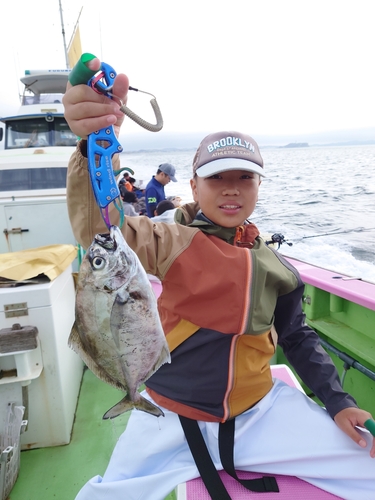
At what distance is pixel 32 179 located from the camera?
16.7 feet

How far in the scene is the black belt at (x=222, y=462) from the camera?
1.36 metres

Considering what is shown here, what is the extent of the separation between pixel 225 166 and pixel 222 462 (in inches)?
49.6

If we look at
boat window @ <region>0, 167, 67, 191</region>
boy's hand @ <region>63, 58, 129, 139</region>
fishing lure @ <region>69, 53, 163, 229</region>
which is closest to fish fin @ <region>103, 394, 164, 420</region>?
fishing lure @ <region>69, 53, 163, 229</region>

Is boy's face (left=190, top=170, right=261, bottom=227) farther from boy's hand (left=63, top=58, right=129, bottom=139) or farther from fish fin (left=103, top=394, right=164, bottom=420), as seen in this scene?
fish fin (left=103, top=394, right=164, bottom=420)

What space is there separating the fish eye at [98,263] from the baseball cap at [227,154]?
72 cm

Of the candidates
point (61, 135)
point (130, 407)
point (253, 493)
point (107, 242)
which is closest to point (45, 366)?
point (130, 407)

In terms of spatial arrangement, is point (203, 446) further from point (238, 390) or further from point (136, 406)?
point (136, 406)

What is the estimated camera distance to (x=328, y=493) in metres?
1.40

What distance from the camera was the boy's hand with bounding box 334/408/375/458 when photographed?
1.49 meters

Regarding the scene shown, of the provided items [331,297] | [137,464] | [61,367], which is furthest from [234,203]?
[331,297]

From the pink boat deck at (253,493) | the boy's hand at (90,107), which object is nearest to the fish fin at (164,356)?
the pink boat deck at (253,493)

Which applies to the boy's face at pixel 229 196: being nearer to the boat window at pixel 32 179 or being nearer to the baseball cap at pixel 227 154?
the baseball cap at pixel 227 154

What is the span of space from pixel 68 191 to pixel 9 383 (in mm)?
1638

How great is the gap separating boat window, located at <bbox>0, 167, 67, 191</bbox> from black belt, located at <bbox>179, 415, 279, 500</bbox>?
4418 millimetres
